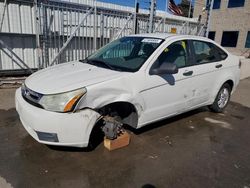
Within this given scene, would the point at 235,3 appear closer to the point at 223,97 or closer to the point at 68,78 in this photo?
the point at 223,97

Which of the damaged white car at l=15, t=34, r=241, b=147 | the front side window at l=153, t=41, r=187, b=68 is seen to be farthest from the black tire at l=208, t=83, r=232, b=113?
the front side window at l=153, t=41, r=187, b=68

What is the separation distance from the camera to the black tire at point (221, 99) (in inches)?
195

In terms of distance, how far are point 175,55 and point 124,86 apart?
4.14ft

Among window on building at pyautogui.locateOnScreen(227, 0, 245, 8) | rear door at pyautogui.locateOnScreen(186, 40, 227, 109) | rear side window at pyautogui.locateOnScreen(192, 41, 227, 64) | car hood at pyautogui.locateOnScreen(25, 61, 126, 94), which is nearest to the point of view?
car hood at pyautogui.locateOnScreen(25, 61, 126, 94)

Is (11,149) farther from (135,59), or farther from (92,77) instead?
(135,59)

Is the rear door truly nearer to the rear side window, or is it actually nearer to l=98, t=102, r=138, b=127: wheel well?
the rear side window

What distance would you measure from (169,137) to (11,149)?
247cm

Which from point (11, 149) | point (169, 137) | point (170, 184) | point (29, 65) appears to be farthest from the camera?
point (29, 65)

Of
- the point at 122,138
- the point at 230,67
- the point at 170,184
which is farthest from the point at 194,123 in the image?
the point at 170,184

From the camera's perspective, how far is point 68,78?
3.01m

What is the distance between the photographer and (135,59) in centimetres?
357

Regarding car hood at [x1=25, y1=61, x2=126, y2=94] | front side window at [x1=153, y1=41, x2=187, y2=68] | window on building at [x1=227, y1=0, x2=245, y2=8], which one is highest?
window on building at [x1=227, y1=0, x2=245, y2=8]

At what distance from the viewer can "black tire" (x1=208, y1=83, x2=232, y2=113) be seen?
496cm

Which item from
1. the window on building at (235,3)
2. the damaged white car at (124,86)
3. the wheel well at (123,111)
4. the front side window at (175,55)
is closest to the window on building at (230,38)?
the window on building at (235,3)
